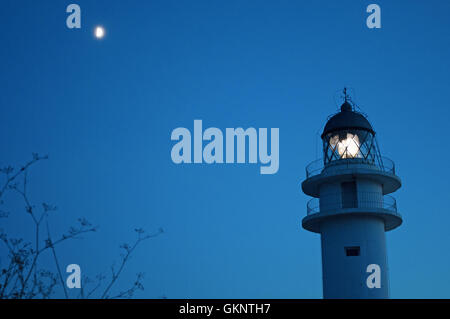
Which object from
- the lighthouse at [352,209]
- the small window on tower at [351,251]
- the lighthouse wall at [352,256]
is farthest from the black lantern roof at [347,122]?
the small window on tower at [351,251]

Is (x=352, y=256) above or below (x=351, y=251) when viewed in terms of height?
below

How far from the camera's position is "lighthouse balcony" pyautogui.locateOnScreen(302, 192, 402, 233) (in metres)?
23.0

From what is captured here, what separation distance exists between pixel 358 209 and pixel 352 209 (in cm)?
25

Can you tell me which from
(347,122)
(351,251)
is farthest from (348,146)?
(351,251)

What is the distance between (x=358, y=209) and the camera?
22828 mm

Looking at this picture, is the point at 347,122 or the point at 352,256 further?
the point at 347,122

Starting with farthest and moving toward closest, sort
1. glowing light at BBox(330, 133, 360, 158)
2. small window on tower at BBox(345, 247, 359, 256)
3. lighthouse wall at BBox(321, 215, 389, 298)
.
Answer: glowing light at BBox(330, 133, 360, 158), small window on tower at BBox(345, 247, 359, 256), lighthouse wall at BBox(321, 215, 389, 298)

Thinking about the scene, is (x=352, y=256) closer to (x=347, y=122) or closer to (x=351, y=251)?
(x=351, y=251)

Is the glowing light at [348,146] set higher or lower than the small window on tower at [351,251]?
higher

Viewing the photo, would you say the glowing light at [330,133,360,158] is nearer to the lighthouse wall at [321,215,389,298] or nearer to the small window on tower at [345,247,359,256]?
the lighthouse wall at [321,215,389,298]

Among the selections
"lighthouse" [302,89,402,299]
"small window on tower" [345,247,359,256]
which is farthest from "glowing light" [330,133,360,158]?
"small window on tower" [345,247,359,256]

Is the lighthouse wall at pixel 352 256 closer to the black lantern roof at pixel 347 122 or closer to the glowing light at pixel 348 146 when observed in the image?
the glowing light at pixel 348 146

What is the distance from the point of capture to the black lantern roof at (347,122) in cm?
2512
